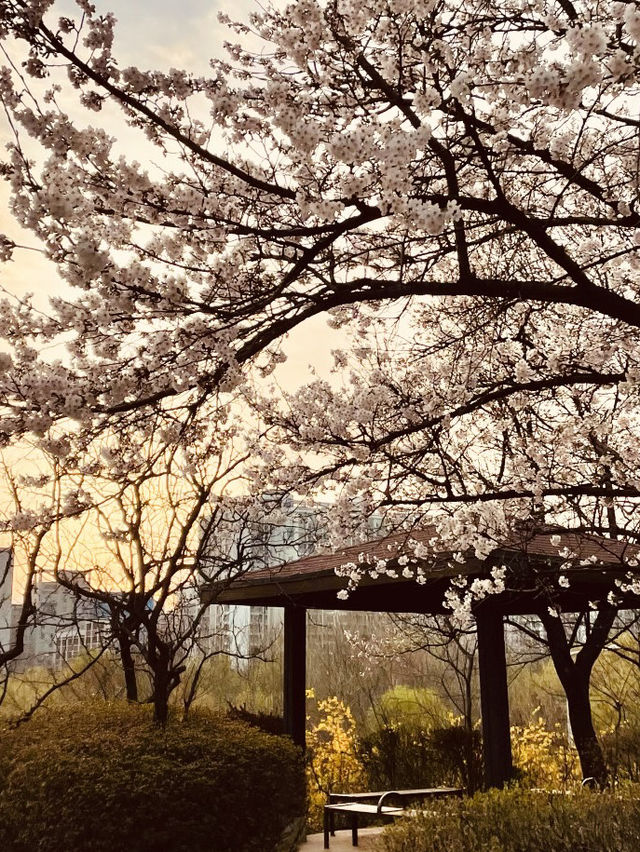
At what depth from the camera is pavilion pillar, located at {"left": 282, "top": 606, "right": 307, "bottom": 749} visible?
877 centimetres

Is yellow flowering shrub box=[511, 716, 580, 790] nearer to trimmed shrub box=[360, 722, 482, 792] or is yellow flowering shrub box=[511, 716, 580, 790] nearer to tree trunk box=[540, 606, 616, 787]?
trimmed shrub box=[360, 722, 482, 792]

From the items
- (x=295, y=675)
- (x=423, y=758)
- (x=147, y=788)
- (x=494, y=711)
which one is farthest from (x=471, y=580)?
(x=423, y=758)

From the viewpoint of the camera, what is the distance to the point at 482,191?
5.66 m

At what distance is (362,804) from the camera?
8039mm

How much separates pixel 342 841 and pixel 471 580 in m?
2.95

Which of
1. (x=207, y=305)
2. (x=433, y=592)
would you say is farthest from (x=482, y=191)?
(x=433, y=592)

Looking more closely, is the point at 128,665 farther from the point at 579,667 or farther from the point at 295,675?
the point at 579,667

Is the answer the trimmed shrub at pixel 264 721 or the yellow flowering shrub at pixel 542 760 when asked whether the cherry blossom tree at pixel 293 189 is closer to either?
the trimmed shrub at pixel 264 721

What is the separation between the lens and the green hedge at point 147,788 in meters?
5.51

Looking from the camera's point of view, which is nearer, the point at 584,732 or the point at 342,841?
the point at 342,841

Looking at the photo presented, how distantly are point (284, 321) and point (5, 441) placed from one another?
1.34 metres

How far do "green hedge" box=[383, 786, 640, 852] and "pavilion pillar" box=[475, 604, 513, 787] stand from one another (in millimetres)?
2193

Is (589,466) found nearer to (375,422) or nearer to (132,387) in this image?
(375,422)

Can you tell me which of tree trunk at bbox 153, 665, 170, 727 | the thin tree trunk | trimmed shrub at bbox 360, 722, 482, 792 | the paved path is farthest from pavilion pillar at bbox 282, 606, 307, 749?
trimmed shrub at bbox 360, 722, 482, 792
